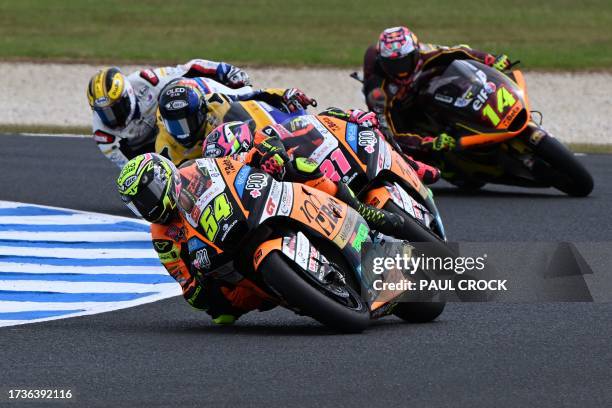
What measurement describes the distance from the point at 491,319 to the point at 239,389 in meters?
2.29

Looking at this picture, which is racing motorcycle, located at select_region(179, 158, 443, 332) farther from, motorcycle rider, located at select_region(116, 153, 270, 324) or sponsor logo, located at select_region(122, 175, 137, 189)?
sponsor logo, located at select_region(122, 175, 137, 189)

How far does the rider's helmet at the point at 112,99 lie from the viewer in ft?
44.1

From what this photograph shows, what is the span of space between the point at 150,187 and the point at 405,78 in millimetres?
6816

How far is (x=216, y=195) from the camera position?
7867mm

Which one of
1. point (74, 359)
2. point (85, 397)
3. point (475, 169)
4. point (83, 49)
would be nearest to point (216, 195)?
point (74, 359)

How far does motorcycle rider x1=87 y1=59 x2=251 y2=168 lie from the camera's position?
13461 mm

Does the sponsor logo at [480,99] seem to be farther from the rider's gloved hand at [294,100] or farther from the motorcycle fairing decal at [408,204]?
the motorcycle fairing decal at [408,204]

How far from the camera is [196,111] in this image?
38.0 feet

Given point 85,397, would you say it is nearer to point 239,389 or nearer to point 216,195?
point 239,389

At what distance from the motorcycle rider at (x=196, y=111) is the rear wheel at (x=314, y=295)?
393 cm

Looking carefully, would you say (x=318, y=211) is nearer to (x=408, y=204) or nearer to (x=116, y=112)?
(x=408, y=204)

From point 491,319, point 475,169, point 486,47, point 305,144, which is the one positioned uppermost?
point 305,144

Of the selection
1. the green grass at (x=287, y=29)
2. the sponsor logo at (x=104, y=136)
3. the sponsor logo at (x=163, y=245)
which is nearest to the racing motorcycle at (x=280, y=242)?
the sponsor logo at (x=163, y=245)

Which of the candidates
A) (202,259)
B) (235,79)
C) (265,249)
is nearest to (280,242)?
(265,249)
